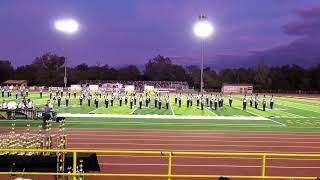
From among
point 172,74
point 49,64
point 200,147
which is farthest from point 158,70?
point 200,147

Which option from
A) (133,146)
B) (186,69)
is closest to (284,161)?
(133,146)

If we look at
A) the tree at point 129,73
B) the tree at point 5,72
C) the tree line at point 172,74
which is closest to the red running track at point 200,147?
the tree line at point 172,74

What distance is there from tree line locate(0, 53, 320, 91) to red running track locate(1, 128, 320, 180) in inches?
2394

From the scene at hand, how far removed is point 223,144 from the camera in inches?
610

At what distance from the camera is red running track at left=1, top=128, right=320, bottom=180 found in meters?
11.4

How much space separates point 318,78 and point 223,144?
65.7m

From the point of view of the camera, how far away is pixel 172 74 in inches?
3848

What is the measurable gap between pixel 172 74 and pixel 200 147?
8312 centimetres

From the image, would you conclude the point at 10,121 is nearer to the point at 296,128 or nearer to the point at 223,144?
the point at 223,144

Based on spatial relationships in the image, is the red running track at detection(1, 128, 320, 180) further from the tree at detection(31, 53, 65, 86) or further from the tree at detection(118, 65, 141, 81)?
the tree at detection(31, 53, 65, 86)

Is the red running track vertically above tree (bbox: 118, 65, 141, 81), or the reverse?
tree (bbox: 118, 65, 141, 81)

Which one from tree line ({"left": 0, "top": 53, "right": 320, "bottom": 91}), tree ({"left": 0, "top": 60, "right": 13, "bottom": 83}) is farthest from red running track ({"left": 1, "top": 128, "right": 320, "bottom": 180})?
tree ({"left": 0, "top": 60, "right": 13, "bottom": 83})

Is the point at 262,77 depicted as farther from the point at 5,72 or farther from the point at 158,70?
the point at 5,72

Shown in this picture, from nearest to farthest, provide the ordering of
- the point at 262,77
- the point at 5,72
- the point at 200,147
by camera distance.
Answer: the point at 200,147
the point at 262,77
the point at 5,72
